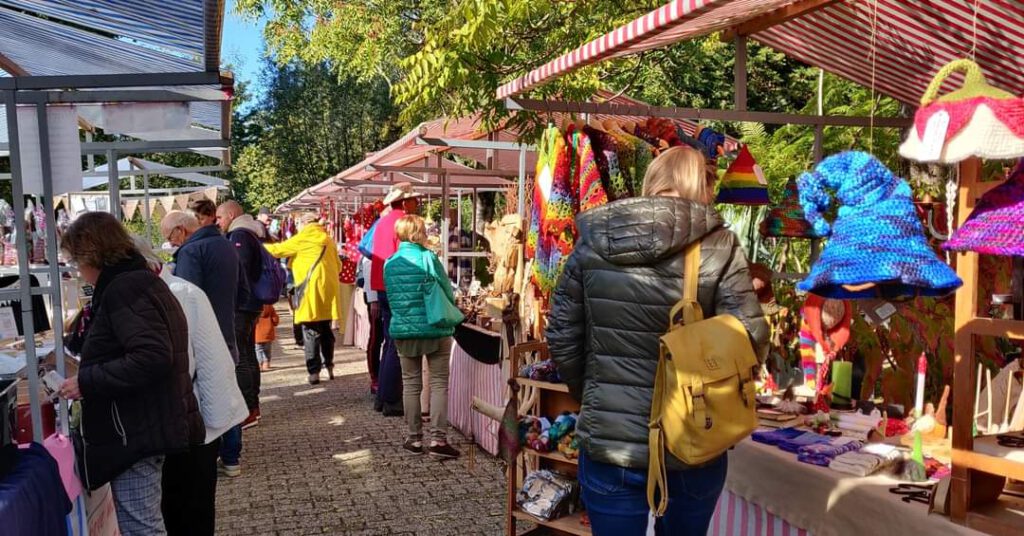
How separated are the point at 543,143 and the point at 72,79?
6.32ft

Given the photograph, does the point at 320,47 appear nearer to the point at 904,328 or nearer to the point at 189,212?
the point at 189,212

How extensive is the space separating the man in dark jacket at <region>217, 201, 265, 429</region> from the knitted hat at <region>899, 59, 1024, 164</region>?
5040 millimetres

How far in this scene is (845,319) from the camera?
135 inches

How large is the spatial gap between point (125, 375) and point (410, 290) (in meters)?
3.00

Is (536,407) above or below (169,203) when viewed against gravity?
below

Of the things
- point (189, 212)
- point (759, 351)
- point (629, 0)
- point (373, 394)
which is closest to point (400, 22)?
point (629, 0)

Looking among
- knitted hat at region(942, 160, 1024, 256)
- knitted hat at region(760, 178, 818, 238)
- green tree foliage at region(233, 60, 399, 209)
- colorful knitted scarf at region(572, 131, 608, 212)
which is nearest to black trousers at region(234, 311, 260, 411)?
colorful knitted scarf at region(572, 131, 608, 212)

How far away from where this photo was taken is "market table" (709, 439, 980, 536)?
2352mm

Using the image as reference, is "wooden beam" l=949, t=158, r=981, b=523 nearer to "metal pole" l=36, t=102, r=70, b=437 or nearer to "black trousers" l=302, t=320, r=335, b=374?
"metal pole" l=36, t=102, r=70, b=437

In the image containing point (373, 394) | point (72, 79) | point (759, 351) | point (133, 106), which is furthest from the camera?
point (373, 394)

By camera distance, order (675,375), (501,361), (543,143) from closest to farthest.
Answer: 1. (675,375)
2. (543,143)
3. (501,361)

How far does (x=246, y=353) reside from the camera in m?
6.16

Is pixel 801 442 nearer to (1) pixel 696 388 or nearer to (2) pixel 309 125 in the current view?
(1) pixel 696 388

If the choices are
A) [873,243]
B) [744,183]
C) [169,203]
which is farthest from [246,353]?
[169,203]
